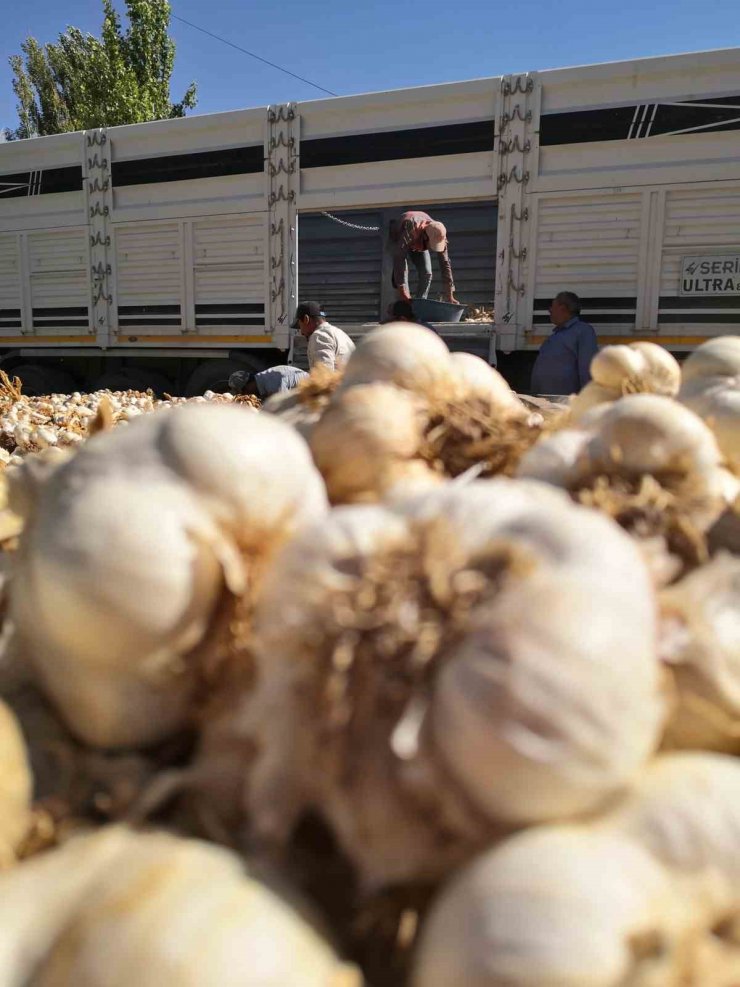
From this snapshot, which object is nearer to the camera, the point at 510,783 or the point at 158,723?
the point at 510,783

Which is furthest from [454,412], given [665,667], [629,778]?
[629,778]

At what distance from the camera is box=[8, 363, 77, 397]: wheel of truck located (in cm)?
827

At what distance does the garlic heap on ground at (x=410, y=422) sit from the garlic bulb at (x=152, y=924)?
2.01ft

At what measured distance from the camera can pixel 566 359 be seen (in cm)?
500

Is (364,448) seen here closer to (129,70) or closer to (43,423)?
(43,423)

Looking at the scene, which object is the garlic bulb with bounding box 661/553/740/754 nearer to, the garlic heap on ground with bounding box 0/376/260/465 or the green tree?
the garlic heap on ground with bounding box 0/376/260/465

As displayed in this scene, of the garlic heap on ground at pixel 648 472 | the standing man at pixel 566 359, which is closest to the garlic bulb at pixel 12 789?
the garlic heap on ground at pixel 648 472

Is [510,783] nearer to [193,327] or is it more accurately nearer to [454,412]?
[454,412]

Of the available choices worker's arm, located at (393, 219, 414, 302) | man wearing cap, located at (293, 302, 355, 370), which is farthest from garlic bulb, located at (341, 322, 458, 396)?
worker's arm, located at (393, 219, 414, 302)

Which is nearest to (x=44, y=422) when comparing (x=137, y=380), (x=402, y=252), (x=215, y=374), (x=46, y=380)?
(x=215, y=374)

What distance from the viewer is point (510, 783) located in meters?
0.66

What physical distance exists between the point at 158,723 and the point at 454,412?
0.79m

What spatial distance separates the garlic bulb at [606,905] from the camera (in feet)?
2.07

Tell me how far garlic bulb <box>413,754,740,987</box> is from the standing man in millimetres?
4439
